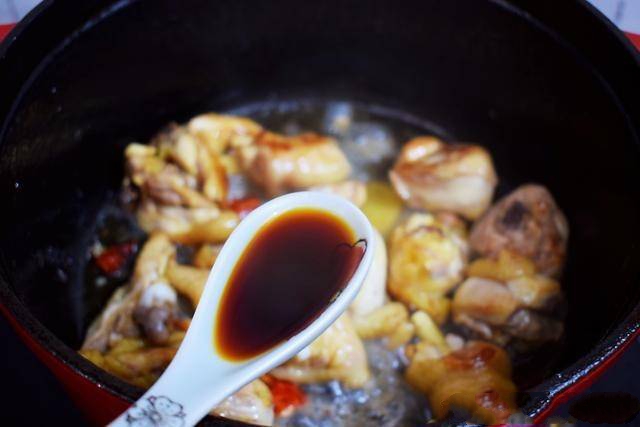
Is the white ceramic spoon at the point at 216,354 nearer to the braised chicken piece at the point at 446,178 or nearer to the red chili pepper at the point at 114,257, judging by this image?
the braised chicken piece at the point at 446,178

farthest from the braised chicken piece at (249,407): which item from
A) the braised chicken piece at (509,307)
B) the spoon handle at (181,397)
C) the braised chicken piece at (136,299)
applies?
the braised chicken piece at (509,307)

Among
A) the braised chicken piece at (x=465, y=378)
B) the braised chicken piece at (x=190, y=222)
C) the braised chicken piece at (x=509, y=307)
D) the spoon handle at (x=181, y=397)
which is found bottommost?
the braised chicken piece at (x=465, y=378)

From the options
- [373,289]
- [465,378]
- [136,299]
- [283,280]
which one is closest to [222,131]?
[136,299]

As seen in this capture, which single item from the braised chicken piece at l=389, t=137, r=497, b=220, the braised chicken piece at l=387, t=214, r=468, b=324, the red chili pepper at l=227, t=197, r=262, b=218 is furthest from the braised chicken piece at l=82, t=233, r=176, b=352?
the braised chicken piece at l=389, t=137, r=497, b=220

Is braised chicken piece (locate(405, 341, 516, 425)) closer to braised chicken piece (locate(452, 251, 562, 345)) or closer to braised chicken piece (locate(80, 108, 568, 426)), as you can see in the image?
braised chicken piece (locate(80, 108, 568, 426))

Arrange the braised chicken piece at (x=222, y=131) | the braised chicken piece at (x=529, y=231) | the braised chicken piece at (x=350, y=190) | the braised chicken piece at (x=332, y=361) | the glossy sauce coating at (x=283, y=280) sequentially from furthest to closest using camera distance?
the braised chicken piece at (x=222, y=131) → the braised chicken piece at (x=350, y=190) → the braised chicken piece at (x=529, y=231) → the braised chicken piece at (x=332, y=361) → the glossy sauce coating at (x=283, y=280)

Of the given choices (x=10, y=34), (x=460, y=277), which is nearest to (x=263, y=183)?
(x=460, y=277)
